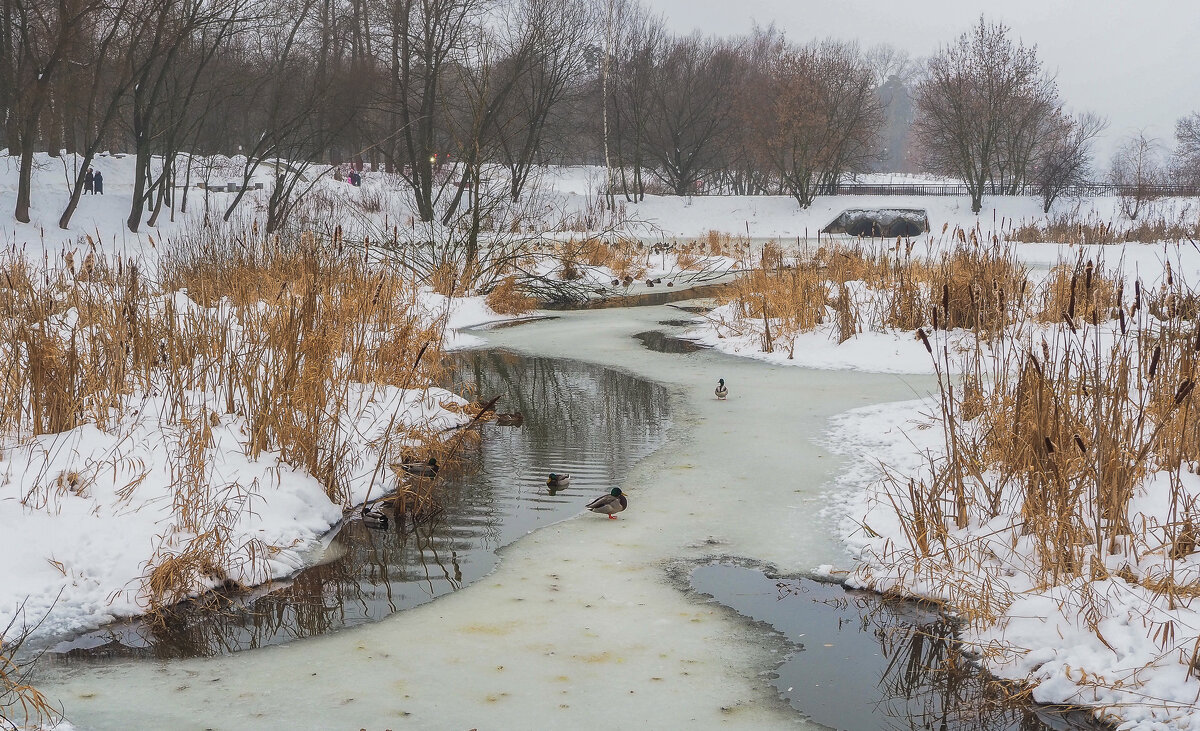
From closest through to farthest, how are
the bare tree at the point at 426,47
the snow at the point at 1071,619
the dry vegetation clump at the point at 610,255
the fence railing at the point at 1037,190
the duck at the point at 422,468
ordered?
1. the snow at the point at 1071,619
2. the duck at the point at 422,468
3. the dry vegetation clump at the point at 610,255
4. the bare tree at the point at 426,47
5. the fence railing at the point at 1037,190

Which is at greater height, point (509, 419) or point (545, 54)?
point (545, 54)

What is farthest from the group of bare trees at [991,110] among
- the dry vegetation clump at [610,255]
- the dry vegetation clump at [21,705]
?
the dry vegetation clump at [21,705]

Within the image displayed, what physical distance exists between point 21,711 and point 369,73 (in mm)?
31179

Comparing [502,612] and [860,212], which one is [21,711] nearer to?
[502,612]

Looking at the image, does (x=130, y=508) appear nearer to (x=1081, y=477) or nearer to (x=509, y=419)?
(x=509, y=419)

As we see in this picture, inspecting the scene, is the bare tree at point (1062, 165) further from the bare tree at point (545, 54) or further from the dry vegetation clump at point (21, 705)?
the dry vegetation clump at point (21, 705)

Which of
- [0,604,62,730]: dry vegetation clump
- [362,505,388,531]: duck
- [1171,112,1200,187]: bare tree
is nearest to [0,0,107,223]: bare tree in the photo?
[362,505,388,531]: duck

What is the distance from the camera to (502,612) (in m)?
4.04

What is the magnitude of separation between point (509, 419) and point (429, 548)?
2.87m

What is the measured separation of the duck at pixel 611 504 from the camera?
Result: 517 centimetres

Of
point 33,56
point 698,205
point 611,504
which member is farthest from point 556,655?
point 698,205

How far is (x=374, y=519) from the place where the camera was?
17.1 feet

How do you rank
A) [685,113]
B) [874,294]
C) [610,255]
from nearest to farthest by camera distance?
[874,294] < [610,255] < [685,113]

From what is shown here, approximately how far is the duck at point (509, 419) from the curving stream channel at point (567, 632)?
1.19 metres
